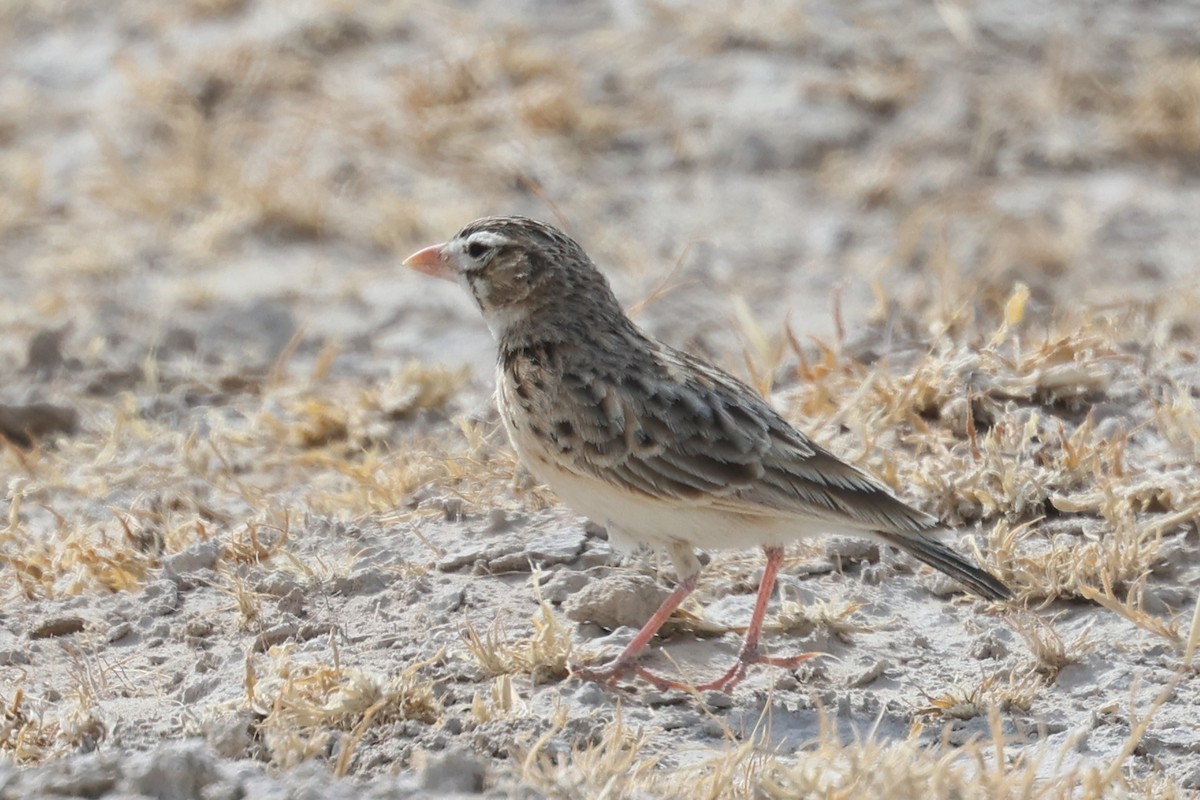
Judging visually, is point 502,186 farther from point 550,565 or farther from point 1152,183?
point 550,565

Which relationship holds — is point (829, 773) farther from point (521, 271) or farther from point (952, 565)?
point (521, 271)

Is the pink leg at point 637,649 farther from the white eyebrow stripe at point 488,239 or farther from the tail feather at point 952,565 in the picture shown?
the white eyebrow stripe at point 488,239

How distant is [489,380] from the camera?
7809 millimetres

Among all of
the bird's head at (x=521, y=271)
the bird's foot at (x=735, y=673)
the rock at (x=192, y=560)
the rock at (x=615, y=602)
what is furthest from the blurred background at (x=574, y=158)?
the bird's foot at (x=735, y=673)

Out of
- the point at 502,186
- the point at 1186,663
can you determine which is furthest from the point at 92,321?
the point at 1186,663

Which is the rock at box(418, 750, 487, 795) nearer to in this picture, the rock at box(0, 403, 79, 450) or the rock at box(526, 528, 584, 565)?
the rock at box(526, 528, 584, 565)

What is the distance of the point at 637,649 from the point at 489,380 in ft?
10.1

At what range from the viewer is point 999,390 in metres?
6.27

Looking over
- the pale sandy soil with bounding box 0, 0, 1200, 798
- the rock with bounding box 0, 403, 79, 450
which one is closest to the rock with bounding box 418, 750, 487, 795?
the pale sandy soil with bounding box 0, 0, 1200, 798

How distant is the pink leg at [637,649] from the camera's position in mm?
4844

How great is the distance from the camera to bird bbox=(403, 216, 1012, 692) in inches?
187

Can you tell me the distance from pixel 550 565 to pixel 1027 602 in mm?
1533

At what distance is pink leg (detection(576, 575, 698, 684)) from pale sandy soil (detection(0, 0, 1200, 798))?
0.07 metres

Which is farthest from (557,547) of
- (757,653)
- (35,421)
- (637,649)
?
(35,421)
